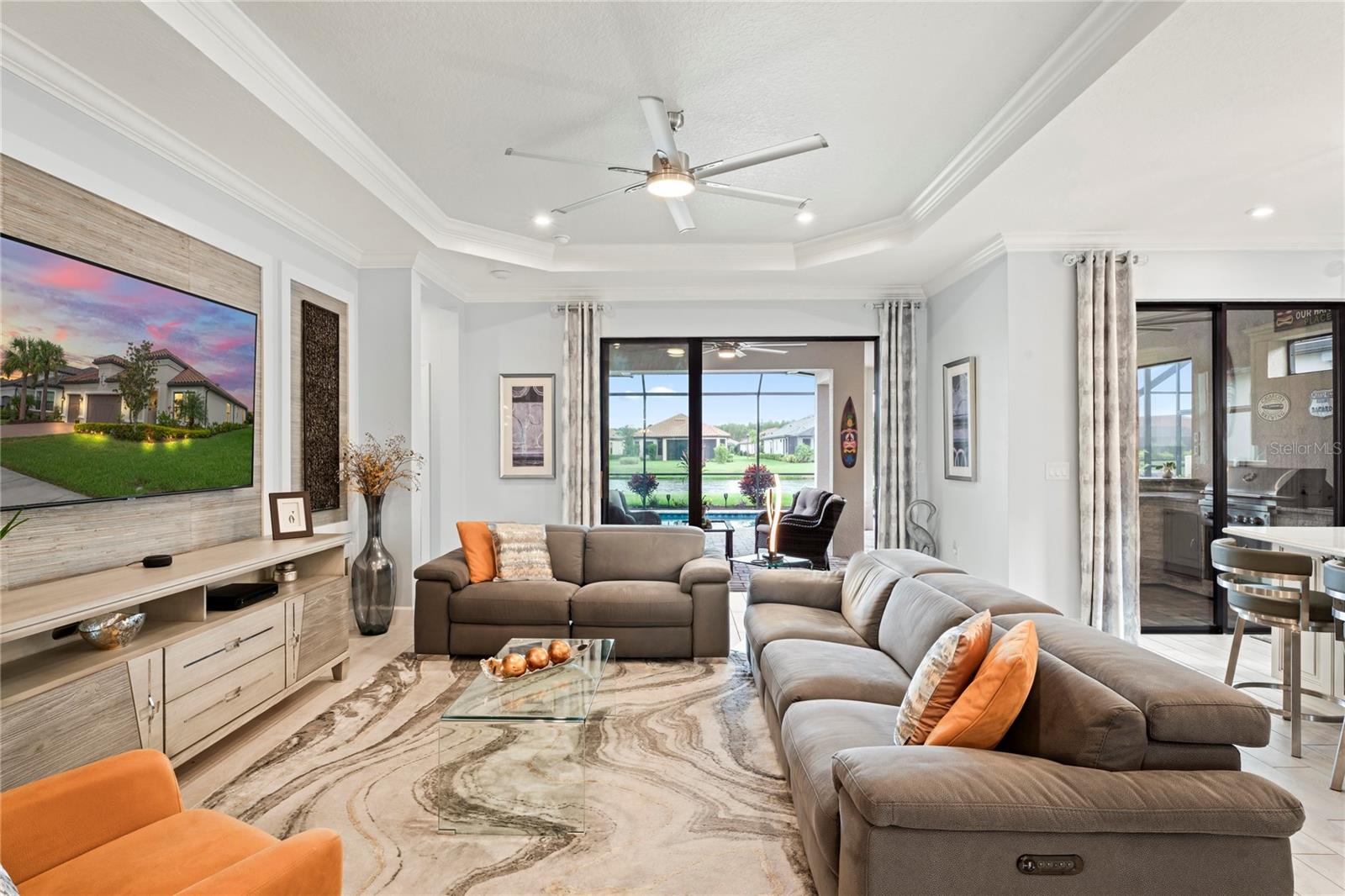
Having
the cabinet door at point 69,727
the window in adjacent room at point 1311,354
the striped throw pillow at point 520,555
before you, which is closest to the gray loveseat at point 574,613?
the striped throw pillow at point 520,555

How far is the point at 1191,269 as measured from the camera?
480cm

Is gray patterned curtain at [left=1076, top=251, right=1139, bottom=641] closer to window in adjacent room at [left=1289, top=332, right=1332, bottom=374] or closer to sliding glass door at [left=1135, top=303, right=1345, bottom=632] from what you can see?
sliding glass door at [left=1135, top=303, right=1345, bottom=632]

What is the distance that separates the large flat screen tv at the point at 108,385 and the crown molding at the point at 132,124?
2.04ft

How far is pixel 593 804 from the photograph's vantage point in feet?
8.11

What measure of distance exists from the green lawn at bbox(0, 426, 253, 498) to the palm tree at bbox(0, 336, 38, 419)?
128 millimetres

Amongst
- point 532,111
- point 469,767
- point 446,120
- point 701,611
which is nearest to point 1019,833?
point 469,767

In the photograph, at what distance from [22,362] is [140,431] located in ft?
1.87

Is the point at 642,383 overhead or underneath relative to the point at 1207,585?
overhead

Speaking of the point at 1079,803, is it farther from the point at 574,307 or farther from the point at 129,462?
the point at 574,307

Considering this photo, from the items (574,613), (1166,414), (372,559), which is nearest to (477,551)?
(574,613)

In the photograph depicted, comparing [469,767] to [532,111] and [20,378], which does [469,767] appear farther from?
[532,111]

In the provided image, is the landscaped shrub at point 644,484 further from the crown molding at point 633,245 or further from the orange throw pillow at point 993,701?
the orange throw pillow at point 993,701

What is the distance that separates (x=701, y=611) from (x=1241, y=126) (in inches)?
145

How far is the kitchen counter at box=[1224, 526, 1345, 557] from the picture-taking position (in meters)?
3.04
